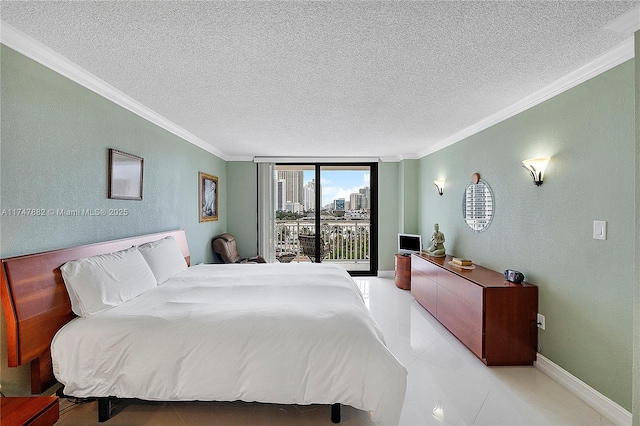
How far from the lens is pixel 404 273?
508 cm

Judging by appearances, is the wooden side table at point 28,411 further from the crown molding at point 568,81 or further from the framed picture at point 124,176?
the crown molding at point 568,81

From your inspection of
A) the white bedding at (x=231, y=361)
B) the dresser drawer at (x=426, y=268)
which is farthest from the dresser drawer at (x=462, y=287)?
the white bedding at (x=231, y=361)

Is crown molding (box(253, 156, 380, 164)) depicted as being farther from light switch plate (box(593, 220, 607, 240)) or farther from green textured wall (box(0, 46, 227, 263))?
light switch plate (box(593, 220, 607, 240))

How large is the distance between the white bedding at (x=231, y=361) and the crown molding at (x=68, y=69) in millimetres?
1782

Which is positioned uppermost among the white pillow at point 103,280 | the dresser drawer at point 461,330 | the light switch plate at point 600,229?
the light switch plate at point 600,229

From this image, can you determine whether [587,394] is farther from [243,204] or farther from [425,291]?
[243,204]

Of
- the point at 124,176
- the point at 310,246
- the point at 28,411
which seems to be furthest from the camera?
the point at 310,246

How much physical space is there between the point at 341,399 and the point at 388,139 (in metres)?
3.54

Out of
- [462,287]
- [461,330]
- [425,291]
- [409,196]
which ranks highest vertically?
[409,196]

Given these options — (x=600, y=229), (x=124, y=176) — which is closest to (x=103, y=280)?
(x=124, y=176)

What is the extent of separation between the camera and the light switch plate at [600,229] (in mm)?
2033

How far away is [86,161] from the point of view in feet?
7.70

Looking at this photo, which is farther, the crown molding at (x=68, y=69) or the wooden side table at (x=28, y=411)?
the crown molding at (x=68, y=69)

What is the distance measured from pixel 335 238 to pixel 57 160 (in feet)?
17.2
